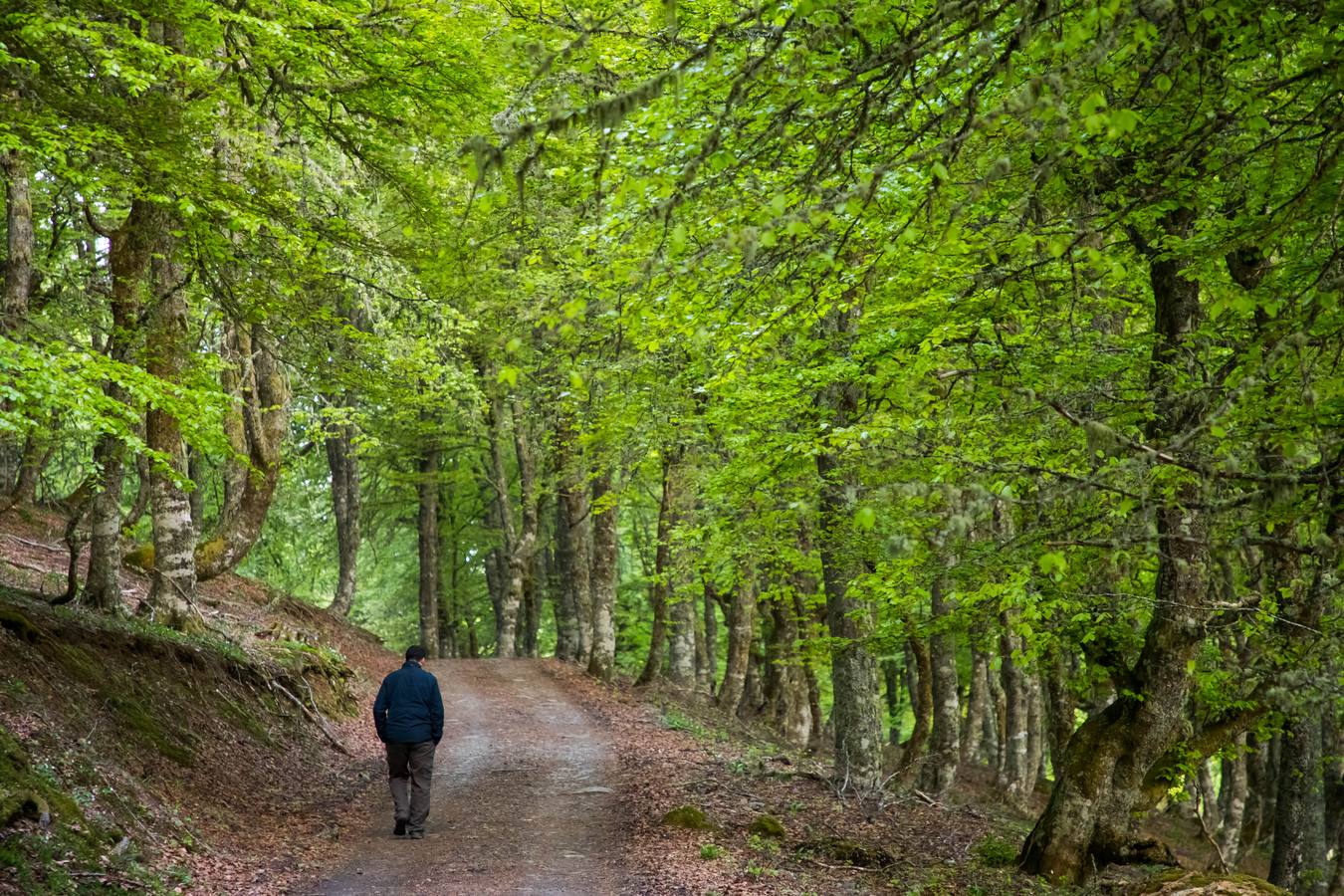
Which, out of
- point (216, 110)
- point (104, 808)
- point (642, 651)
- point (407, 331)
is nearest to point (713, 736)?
point (407, 331)

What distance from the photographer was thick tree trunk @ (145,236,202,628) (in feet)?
36.2

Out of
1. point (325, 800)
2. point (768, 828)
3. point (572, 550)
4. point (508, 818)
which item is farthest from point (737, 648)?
point (325, 800)

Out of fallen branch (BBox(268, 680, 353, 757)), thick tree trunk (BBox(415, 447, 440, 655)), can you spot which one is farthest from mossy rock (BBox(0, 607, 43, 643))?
thick tree trunk (BBox(415, 447, 440, 655))

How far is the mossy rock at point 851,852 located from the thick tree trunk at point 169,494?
7.95m

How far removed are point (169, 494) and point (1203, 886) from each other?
1174 cm

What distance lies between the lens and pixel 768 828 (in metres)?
10.0

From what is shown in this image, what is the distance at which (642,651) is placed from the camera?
3688 cm

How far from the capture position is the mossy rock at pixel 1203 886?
26.4ft

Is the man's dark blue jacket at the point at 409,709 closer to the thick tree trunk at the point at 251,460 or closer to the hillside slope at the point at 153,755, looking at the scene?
the hillside slope at the point at 153,755

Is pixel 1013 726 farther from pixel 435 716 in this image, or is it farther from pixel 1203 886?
pixel 435 716

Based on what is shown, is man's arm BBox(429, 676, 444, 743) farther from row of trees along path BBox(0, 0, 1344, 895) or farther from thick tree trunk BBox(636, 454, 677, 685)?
thick tree trunk BBox(636, 454, 677, 685)

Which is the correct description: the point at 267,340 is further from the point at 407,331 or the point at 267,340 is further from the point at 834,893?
the point at 834,893

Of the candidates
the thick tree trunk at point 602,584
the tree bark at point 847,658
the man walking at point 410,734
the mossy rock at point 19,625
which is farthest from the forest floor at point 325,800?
the thick tree trunk at point 602,584

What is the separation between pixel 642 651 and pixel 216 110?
2953cm
